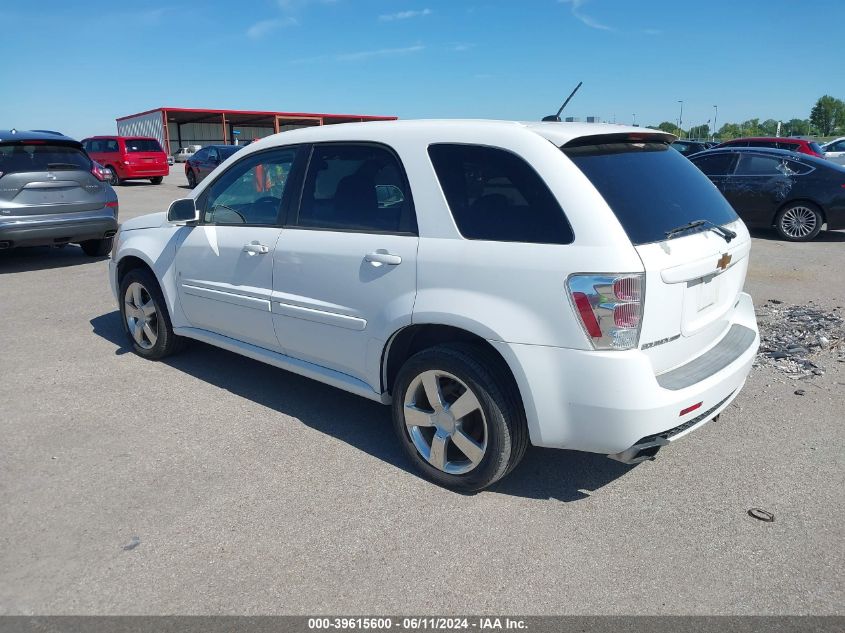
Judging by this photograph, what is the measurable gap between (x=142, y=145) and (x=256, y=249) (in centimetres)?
2324

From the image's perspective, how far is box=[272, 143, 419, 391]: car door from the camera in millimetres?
3453

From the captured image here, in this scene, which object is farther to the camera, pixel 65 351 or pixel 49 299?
pixel 49 299

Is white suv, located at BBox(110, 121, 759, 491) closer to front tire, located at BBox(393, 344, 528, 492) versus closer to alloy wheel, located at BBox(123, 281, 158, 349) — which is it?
front tire, located at BBox(393, 344, 528, 492)

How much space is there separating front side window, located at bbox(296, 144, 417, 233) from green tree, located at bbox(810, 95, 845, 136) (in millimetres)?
166226

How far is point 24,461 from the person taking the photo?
376cm

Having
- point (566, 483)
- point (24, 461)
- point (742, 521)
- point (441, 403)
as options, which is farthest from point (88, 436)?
point (742, 521)

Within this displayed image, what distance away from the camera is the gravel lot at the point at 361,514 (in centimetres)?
267

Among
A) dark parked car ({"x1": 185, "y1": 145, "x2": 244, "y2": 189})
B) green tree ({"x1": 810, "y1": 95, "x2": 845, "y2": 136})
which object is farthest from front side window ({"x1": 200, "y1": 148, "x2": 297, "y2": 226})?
green tree ({"x1": 810, "y1": 95, "x2": 845, "y2": 136})

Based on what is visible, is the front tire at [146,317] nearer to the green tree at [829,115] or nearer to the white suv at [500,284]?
the white suv at [500,284]

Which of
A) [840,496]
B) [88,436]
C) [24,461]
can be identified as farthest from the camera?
[88,436]

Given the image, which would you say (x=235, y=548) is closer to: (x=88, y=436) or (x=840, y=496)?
(x=88, y=436)

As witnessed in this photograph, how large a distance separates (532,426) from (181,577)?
163cm

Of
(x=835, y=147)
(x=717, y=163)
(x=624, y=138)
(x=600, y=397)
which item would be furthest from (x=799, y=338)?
(x=835, y=147)

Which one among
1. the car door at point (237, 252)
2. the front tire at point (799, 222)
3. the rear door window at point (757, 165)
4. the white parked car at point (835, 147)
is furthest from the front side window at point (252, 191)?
the white parked car at point (835, 147)
